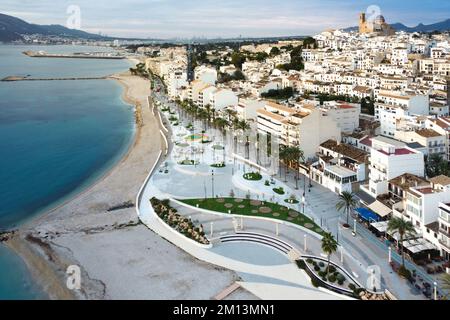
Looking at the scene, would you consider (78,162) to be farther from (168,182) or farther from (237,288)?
(237,288)

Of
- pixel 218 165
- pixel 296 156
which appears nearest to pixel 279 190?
pixel 296 156

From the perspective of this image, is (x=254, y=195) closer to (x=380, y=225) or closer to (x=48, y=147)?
(x=380, y=225)

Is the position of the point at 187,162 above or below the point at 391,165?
below

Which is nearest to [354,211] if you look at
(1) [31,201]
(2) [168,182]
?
(2) [168,182]

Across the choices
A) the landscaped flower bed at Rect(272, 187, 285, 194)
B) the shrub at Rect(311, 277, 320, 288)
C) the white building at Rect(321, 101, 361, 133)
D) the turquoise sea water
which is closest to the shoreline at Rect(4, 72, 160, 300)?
the turquoise sea water

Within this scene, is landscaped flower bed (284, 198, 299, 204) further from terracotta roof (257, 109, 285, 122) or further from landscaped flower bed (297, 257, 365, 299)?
terracotta roof (257, 109, 285, 122)
